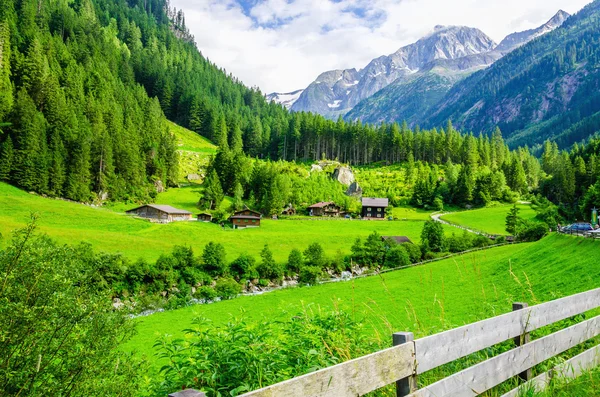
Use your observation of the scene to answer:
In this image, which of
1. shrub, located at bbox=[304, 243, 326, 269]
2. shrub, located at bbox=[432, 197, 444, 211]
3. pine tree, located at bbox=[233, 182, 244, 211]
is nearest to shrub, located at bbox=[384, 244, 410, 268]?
shrub, located at bbox=[304, 243, 326, 269]

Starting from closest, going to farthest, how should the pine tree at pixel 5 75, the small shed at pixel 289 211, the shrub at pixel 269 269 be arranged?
the shrub at pixel 269 269 < the pine tree at pixel 5 75 < the small shed at pixel 289 211

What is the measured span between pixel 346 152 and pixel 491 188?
62.2m

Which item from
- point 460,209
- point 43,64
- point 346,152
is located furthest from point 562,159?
point 43,64

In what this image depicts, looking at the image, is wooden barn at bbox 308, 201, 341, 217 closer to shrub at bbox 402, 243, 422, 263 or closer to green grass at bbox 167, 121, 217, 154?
shrub at bbox 402, 243, 422, 263

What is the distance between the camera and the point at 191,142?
154 m

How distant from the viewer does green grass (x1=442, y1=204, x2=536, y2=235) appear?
8656 centimetres

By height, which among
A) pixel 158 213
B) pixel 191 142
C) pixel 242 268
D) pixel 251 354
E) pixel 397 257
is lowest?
pixel 242 268

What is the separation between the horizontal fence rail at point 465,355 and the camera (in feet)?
10.9

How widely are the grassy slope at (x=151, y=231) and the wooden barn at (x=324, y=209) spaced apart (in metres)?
15.8

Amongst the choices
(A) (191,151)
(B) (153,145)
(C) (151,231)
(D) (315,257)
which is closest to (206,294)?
(D) (315,257)

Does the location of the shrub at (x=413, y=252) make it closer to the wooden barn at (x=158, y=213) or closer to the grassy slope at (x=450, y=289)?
the grassy slope at (x=450, y=289)

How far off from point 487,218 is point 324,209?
138 feet

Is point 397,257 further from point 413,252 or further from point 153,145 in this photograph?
point 153,145

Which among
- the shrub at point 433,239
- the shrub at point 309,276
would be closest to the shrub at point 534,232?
the shrub at point 433,239
